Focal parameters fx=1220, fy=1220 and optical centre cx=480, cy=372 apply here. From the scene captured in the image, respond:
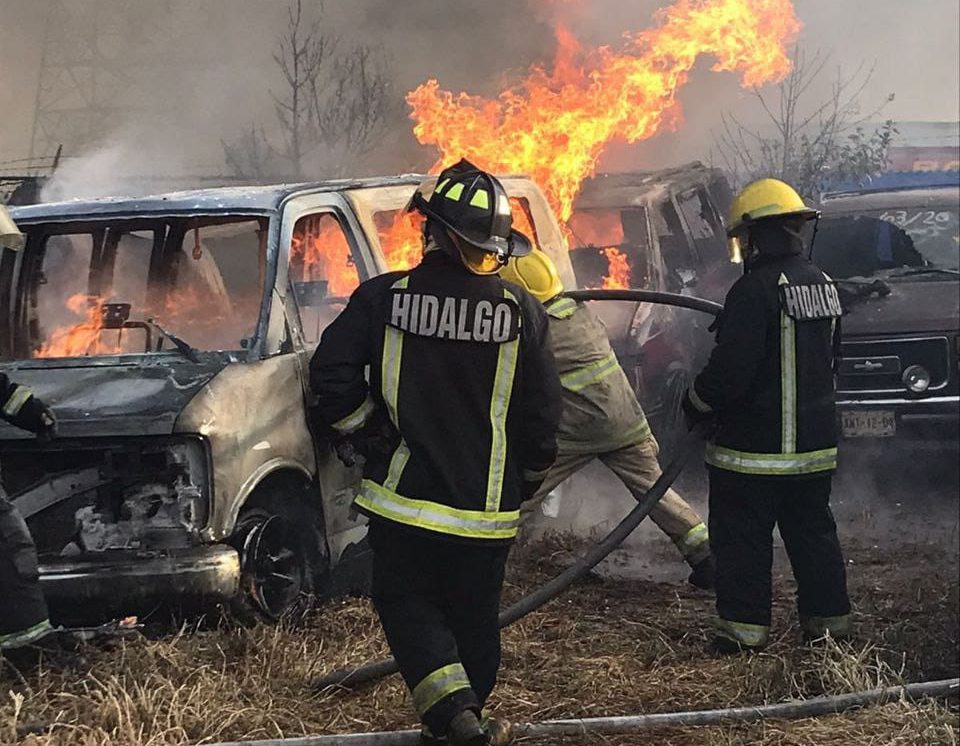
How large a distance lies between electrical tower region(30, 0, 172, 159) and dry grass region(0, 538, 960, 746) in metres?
5.21

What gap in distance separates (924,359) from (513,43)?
5.16 meters

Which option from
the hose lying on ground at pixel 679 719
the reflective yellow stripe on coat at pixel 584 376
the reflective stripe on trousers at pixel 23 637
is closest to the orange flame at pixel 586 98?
the reflective yellow stripe on coat at pixel 584 376

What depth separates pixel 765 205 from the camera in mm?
4902

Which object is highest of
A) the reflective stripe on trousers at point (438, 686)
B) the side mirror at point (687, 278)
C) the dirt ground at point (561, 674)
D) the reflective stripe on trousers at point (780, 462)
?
the side mirror at point (687, 278)

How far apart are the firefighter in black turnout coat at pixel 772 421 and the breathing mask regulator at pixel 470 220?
1439mm

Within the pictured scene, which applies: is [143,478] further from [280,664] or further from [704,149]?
[704,149]

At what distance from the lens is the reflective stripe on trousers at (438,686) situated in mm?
3496

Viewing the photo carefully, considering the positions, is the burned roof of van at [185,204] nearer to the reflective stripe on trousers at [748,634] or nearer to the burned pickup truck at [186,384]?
the burned pickup truck at [186,384]

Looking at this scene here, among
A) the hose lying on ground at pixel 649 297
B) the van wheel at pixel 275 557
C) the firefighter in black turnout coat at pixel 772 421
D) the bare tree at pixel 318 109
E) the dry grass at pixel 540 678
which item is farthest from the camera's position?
the bare tree at pixel 318 109

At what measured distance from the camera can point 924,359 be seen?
25.4 ft

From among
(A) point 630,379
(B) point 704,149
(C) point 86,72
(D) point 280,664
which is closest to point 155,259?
(D) point 280,664

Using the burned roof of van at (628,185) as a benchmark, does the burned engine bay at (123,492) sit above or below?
below

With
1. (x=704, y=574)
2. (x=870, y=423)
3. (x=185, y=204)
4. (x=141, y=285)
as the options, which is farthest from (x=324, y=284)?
(x=870, y=423)

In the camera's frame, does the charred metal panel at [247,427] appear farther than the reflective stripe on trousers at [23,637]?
Yes
